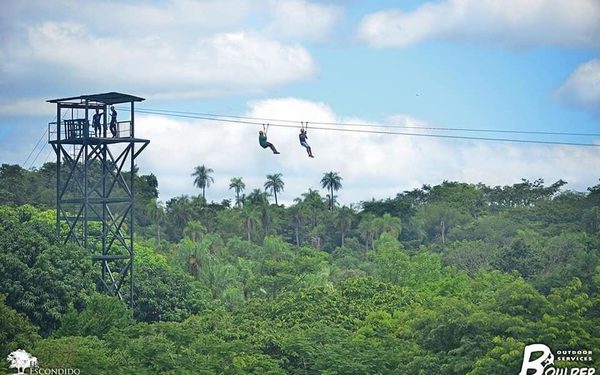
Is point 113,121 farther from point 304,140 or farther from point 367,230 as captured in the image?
point 367,230

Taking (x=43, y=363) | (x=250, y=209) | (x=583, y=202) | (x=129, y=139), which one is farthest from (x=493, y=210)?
(x=43, y=363)

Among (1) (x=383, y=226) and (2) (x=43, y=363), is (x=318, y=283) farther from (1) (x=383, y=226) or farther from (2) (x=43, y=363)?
(1) (x=383, y=226)

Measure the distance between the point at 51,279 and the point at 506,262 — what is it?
25824 millimetres

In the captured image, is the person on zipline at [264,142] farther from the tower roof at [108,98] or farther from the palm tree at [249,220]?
the palm tree at [249,220]

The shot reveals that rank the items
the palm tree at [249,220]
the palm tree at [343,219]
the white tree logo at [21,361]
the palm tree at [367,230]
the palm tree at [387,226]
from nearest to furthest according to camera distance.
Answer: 1. the white tree logo at [21,361]
2. the palm tree at [249,220]
3. the palm tree at [387,226]
4. the palm tree at [367,230]
5. the palm tree at [343,219]

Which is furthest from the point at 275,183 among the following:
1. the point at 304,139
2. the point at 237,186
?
the point at 304,139

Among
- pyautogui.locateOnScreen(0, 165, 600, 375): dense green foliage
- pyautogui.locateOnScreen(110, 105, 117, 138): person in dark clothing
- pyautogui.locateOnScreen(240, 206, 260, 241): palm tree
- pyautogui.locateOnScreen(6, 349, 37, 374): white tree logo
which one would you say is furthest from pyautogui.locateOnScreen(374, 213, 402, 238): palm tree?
pyautogui.locateOnScreen(6, 349, 37, 374): white tree logo

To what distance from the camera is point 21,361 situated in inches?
1180

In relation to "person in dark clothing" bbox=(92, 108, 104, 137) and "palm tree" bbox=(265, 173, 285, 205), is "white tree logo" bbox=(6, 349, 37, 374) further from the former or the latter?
"palm tree" bbox=(265, 173, 285, 205)

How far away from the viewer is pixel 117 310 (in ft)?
121

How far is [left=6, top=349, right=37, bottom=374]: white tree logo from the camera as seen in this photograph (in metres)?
29.9

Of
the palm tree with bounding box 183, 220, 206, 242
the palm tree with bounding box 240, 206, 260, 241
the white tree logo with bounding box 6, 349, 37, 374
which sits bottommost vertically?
the white tree logo with bounding box 6, 349, 37, 374

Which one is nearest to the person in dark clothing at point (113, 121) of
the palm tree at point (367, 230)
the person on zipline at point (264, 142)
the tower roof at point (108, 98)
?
the tower roof at point (108, 98)

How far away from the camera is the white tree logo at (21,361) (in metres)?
29.9
